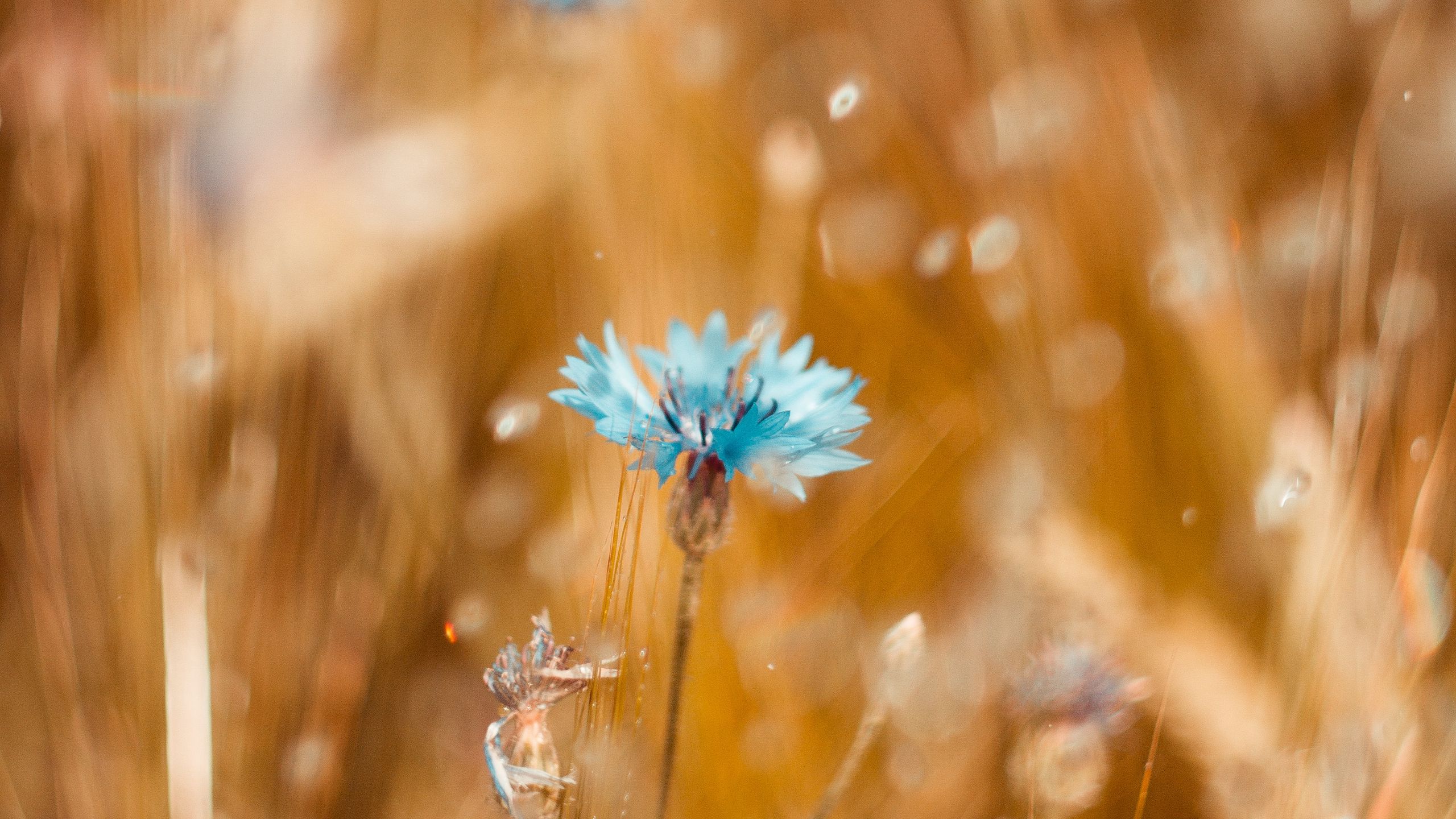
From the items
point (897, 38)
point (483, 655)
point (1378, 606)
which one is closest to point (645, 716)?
point (483, 655)

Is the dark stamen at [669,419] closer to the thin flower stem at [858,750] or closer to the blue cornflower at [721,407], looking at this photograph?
the blue cornflower at [721,407]

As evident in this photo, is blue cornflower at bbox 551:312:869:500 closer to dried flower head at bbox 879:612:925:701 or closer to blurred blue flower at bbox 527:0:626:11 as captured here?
dried flower head at bbox 879:612:925:701

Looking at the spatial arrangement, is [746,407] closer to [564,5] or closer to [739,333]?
[739,333]

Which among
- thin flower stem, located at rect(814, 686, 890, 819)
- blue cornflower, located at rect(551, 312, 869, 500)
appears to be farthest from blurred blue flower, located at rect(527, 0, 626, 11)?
thin flower stem, located at rect(814, 686, 890, 819)

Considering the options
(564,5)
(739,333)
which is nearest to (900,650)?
(739,333)

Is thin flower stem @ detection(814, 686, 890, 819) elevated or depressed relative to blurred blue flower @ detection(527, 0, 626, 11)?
depressed

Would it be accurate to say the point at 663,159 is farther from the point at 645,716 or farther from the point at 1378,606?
the point at 1378,606
